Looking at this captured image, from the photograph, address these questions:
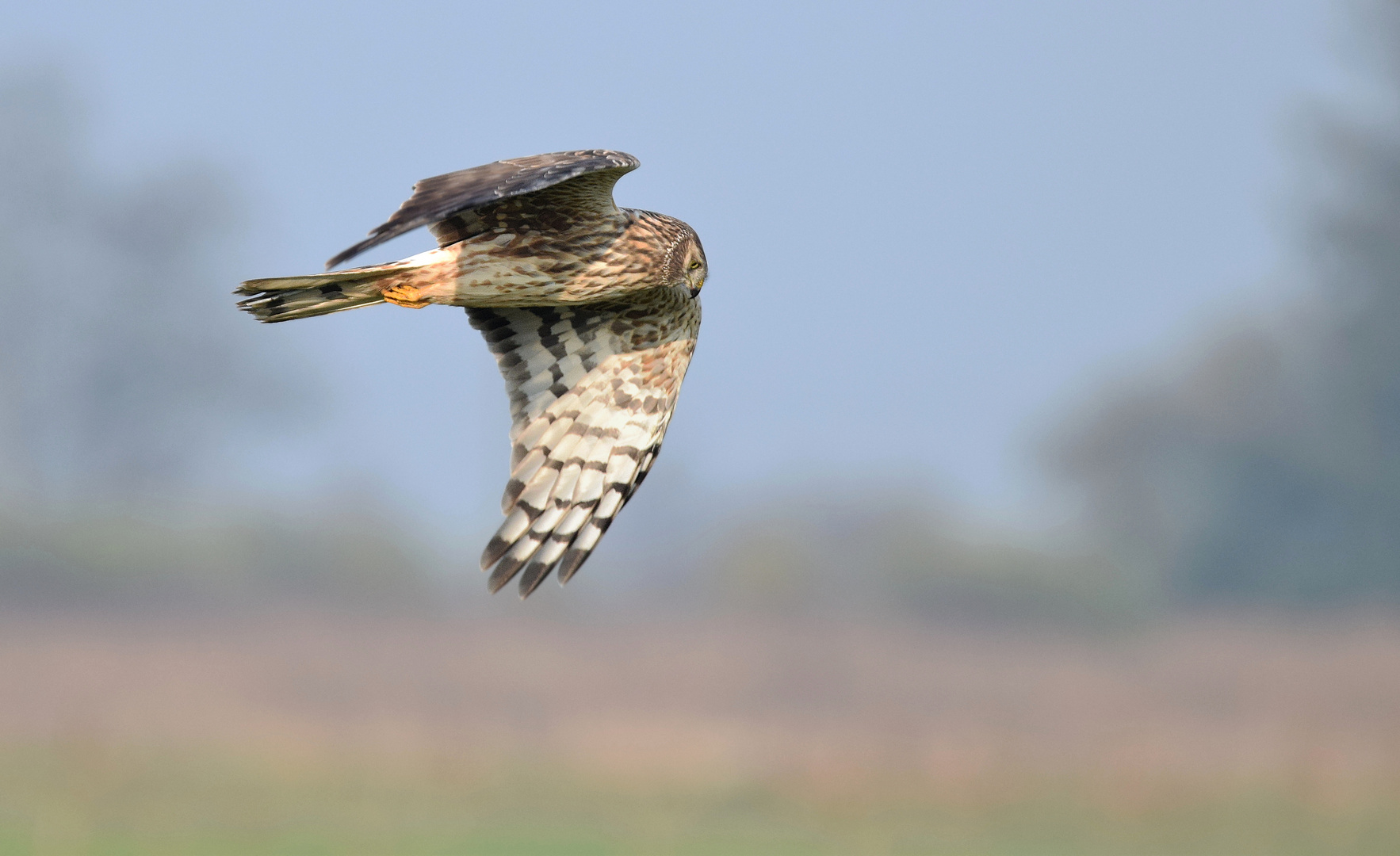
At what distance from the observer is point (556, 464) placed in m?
7.62

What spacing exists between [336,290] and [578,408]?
53.8 inches

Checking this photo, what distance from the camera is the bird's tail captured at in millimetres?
6730

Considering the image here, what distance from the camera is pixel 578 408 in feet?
25.2

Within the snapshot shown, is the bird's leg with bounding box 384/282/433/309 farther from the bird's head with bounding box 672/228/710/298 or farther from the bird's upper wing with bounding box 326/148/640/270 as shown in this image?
the bird's head with bounding box 672/228/710/298

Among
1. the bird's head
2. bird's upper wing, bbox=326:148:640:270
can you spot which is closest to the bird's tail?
bird's upper wing, bbox=326:148:640:270

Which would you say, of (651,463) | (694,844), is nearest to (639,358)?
(651,463)

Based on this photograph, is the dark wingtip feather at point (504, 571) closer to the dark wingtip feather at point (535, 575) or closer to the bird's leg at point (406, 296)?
the dark wingtip feather at point (535, 575)

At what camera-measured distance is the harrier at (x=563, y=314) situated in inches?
267

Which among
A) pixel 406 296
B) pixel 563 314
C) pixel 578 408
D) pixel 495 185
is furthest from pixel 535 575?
pixel 495 185

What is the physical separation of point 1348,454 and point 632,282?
35.8 meters

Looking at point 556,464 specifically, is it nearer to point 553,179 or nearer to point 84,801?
point 553,179

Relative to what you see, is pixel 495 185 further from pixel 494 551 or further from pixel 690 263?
pixel 494 551

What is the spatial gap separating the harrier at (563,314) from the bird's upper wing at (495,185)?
0.04ft

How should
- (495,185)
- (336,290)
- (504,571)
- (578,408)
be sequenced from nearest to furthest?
(495,185) → (336,290) → (504,571) → (578,408)
